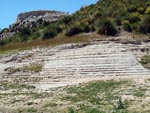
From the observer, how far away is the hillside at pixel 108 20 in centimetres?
4678

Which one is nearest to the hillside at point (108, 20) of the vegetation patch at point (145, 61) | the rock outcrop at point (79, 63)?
→ the rock outcrop at point (79, 63)

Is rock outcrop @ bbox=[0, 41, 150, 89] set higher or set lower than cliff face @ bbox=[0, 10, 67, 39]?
lower

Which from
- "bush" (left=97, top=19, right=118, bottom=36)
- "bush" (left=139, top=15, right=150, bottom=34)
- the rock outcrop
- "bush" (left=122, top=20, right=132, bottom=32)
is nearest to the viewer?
the rock outcrop

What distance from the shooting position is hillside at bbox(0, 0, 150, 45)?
4678 cm

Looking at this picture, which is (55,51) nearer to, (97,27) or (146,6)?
(97,27)

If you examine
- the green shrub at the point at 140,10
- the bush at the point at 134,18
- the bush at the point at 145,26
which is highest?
the green shrub at the point at 140,10

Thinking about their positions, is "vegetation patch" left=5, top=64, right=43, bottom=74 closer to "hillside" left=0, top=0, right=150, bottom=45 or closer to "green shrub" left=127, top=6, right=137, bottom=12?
"hillside" left=0, top=0, right=150, bottom=45

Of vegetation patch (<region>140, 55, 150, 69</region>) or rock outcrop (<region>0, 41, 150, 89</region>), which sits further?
Answer: vegetation patch (<region>140, 55, 150, 69</region>)

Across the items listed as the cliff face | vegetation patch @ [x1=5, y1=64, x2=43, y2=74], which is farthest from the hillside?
the cliff face

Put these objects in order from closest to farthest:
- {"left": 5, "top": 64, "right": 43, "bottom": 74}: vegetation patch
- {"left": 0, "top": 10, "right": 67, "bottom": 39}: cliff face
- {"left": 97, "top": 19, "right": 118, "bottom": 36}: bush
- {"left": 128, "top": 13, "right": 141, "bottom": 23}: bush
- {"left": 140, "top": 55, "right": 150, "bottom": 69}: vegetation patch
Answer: {"left": 140, "top": 55, "right": 150, "bottom": 69}: vegetation patch, {"left": 5, "top": 64, "right": 43, "bottom": 74}: vegetation patch, {"left": 97, "top": 19, "right": 118, "bottom": 36}: bush, {"left": 128, "top": 13, "right": 141, "bottom": 23}: bush, {"left": 0, "top": 10, "right": 67, "bottom": 39}: cliff face

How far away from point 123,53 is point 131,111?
56.2 ft

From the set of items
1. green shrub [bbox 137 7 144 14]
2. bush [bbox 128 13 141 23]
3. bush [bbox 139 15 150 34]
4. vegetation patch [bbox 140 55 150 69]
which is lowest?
vegetation patch [bbox 140 55 150 69]

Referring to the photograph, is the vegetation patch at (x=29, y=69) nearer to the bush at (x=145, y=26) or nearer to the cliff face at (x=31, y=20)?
the bush at (x=145, y=26)

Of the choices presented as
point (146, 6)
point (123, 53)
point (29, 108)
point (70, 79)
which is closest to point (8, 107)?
point (29, 108)
